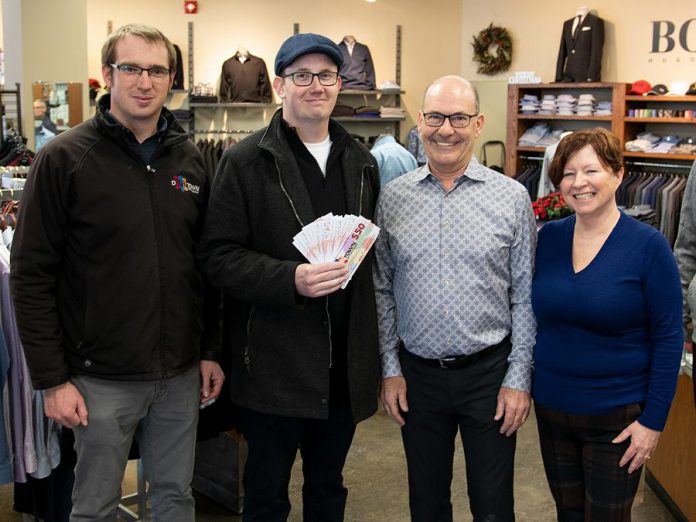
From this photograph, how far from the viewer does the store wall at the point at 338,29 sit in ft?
34.4

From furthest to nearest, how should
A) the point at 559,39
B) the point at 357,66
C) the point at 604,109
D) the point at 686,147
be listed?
the point at 357,66 → the point at 559,39 → the point at 604,109 → the point at 686,147

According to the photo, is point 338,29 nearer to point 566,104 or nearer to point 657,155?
point 566,104

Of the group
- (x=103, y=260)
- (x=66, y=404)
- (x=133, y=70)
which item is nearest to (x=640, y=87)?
(x=133, y=70)

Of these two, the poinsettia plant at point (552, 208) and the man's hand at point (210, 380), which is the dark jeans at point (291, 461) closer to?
the man's hand at point (210, 380)

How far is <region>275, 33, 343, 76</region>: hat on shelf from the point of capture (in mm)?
2316

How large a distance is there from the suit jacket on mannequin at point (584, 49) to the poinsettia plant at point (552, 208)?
3.82 metres

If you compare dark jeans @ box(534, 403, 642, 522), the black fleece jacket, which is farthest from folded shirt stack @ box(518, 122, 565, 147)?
the black fleece jacket

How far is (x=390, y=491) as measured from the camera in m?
3.80

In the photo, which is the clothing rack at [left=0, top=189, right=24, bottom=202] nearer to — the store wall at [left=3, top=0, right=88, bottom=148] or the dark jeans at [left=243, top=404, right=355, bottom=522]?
the dark jeans at [left=243, top=404, right=355, bottom=522]

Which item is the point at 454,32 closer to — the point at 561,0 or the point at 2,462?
the point at 561,0

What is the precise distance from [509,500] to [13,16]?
5673mm

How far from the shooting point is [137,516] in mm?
3303

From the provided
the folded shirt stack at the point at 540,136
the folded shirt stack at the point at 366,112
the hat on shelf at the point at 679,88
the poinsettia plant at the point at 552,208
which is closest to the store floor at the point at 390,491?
the poinsettia plant at the point at 552,208

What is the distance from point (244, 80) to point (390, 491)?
7.36 meters
